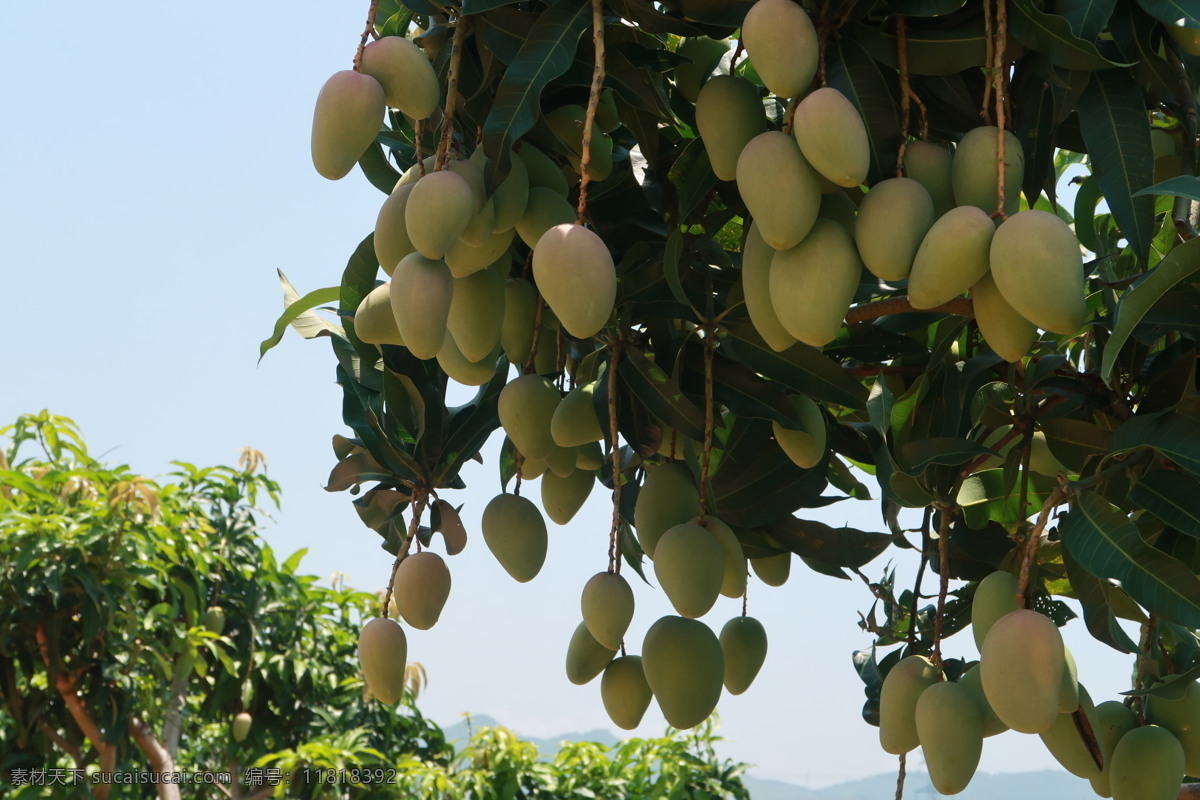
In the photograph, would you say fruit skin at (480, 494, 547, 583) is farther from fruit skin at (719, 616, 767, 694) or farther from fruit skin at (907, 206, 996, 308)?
fruit skin at (907, 206, 996, 308)

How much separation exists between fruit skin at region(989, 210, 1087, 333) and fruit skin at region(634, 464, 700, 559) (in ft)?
0.97

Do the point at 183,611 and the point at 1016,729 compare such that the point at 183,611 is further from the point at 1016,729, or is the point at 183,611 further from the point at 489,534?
the point at 1016,729

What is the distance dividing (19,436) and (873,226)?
8.63 ft

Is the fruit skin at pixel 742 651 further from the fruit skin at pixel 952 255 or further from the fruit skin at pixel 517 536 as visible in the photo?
the fruit skin at pixel 952 255

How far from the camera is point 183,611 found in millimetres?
2994

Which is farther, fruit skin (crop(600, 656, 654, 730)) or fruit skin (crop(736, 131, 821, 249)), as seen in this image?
fruit skin (crop(600, 656, 654, 730))

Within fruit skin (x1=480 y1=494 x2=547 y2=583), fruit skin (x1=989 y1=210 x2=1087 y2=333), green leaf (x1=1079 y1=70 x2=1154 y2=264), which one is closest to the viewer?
fruit skin (x1=989 y1=210 x2=1087 y2=333)

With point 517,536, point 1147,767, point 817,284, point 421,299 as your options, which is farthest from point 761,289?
point 1147,767

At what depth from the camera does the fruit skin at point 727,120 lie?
0.62 meters

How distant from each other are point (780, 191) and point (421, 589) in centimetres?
38

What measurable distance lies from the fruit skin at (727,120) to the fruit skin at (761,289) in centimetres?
4

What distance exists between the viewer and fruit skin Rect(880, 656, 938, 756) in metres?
A: 0.68

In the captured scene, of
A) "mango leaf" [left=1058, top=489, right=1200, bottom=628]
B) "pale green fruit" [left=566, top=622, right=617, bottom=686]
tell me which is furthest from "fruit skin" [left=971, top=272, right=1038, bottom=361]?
"pale green fruit" [left=566, top=622, right=617, bottom=686]

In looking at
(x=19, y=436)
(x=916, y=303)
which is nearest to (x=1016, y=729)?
(x=916, y=303)
